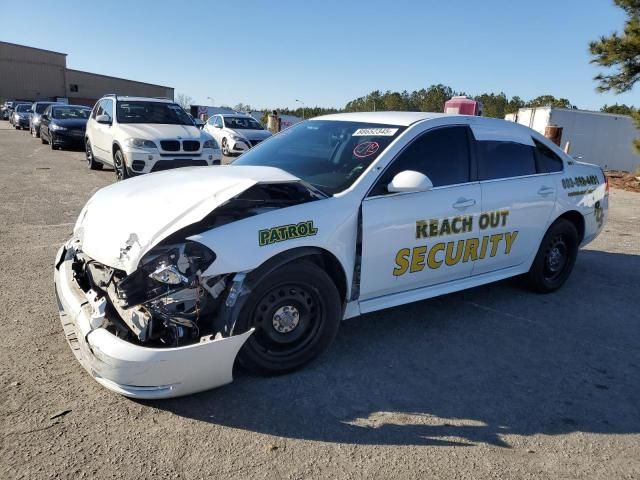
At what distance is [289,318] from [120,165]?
7.93m

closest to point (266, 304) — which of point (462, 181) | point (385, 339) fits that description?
point (385, 339)

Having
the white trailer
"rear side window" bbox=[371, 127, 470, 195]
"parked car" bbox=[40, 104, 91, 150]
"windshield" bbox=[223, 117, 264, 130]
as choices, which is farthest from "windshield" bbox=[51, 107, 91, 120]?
the white trailer

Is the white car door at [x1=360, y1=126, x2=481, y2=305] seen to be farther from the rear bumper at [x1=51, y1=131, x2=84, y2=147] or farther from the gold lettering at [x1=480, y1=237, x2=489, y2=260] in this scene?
the rear bumper at [x1=51, y1=131, x2=84, y2=147]

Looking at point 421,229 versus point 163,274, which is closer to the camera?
point 163,274

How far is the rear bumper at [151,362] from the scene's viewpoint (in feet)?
8.39

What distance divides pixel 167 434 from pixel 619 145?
2716cm

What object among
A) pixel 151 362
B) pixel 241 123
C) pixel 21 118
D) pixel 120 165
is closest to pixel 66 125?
pixel 241 123

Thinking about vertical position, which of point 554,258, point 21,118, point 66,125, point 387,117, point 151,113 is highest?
point 21,118

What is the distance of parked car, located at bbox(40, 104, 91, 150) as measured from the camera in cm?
1628

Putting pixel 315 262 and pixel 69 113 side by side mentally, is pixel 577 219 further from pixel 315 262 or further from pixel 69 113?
pixel 69 113

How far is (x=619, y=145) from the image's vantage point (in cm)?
2427

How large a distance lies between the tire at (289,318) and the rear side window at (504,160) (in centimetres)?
188

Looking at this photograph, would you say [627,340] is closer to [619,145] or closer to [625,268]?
[625,268]

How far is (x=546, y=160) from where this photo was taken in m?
4.86
